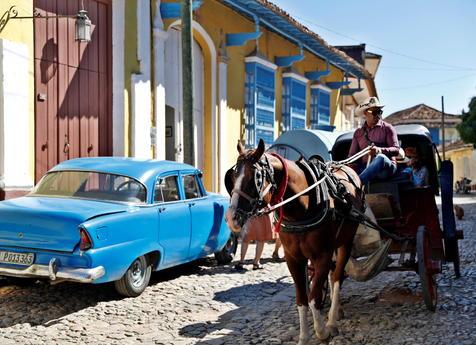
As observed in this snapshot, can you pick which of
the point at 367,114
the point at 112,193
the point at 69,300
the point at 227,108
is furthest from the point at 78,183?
the point at 227,108

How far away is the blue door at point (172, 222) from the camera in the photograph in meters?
7.59

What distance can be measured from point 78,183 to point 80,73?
3.92 meters

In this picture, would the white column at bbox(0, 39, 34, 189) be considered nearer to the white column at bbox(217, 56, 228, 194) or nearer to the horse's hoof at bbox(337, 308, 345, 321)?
the horse's hoof at bbox(337, 308, 345, 321)

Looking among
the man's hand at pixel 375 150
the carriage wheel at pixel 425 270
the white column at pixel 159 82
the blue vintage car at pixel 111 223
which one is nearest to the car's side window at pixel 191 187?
the blue vintage car at pixel 111 223

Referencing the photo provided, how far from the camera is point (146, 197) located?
7.45 metres

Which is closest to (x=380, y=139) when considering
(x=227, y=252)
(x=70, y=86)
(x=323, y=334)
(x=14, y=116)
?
(x=323, y=334)

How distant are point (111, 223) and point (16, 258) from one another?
1.00 meters

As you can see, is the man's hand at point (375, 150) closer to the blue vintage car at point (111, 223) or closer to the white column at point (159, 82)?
the blue vintage car at point (111, 223)

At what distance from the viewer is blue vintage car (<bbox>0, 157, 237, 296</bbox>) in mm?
6320

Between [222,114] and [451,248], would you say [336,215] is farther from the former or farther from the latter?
[222,114]

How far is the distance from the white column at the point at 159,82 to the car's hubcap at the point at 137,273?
5169 millimetres

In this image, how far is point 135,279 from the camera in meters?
7.26

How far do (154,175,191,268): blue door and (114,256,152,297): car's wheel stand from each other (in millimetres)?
304

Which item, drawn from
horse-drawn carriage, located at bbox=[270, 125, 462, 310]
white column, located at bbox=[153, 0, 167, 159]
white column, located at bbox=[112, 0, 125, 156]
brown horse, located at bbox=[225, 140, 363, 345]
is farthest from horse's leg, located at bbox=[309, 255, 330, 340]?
white column, located at bbox=[153, 0, 167, 159]
